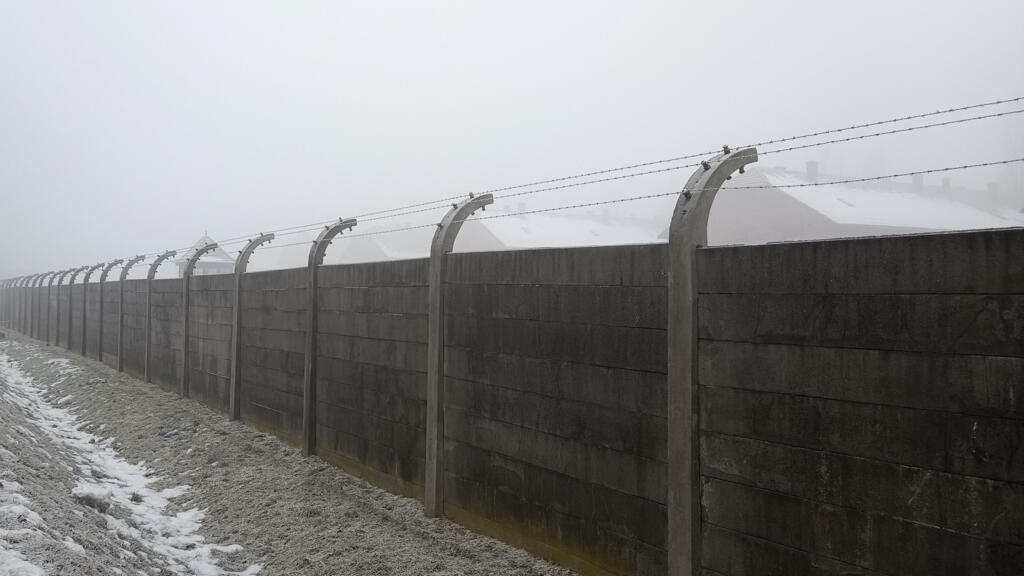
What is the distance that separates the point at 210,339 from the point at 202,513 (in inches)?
206

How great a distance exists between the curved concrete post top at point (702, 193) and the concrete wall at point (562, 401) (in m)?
0.26

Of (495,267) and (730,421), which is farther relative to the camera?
(495,267)

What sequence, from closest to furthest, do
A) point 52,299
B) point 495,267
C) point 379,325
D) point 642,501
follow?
point 642,501 → point 495,267 → point 379,325 → point 52,299

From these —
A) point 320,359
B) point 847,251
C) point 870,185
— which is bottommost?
point 320,359

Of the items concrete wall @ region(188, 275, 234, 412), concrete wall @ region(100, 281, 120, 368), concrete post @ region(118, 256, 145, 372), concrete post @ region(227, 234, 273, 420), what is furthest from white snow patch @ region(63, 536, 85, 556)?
concrete wall @ region(100, 281, 120, 368)

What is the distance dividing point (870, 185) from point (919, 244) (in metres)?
4.82

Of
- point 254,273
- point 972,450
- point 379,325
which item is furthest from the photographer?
point 254,273

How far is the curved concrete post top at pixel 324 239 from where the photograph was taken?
308 inches

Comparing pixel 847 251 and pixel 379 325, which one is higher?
pixel 847 251

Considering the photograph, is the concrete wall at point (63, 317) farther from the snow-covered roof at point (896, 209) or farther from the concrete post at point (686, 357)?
the concrete post at point (686, 357)

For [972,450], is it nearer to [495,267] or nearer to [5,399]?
[495,267]

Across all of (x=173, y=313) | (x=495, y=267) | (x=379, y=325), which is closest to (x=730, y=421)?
(x=495, y=267)

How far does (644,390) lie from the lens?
3.98 metres

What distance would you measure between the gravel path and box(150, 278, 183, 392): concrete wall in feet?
9.60
